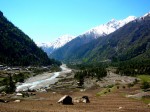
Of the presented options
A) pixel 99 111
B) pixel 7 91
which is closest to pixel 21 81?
pixel 7 91

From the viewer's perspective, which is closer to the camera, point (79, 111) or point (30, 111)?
point (30, 111)

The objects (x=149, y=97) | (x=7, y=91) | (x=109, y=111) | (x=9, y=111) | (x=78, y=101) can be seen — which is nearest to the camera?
(x=9, y=111)

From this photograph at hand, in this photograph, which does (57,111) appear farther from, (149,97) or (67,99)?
(149,97)

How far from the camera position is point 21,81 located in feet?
629

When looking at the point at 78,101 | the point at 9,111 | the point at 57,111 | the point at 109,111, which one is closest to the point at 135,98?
the point at 78,101

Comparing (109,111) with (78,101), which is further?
(78,101)

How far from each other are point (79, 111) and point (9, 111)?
13482 mm

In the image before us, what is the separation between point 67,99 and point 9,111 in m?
24.3

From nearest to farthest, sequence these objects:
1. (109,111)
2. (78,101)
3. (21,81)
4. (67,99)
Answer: (109,111)
(67,99)
(78,101)
(21,81)

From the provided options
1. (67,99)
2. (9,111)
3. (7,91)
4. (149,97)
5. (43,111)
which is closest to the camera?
(9,111)

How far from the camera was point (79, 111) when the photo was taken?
58562 millimetres

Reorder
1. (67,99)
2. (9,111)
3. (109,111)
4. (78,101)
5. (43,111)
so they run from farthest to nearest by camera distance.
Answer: (78,101)
(67,99)
(109,111)
(43,111)
(9,111)

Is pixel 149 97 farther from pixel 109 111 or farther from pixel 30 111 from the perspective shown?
pixel 30 111

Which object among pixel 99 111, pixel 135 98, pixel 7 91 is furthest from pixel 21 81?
pixel 99 111
